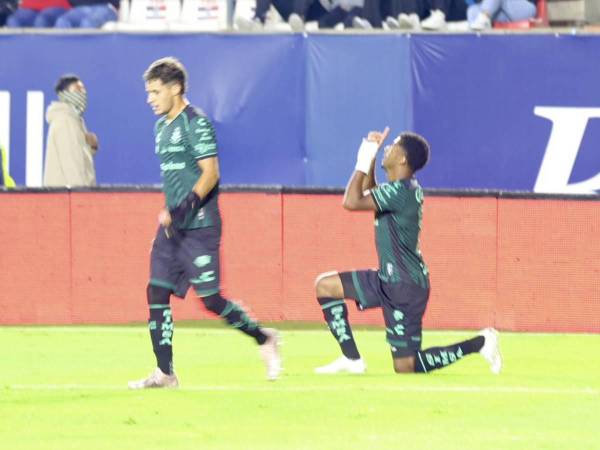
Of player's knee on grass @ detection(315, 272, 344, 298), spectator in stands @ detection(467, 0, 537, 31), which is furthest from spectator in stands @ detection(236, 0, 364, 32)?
player's knee on grass @ detection(315, 272, 344, 298)

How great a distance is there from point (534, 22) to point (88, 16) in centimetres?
453

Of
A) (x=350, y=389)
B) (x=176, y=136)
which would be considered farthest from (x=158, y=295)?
(x=350, y=389)

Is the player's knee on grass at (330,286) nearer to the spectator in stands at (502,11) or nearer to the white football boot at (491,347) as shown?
the white football boot at (491,347)

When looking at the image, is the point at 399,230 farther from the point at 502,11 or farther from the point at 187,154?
the point at 502,11

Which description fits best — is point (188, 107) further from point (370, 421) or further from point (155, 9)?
point (155, 9)

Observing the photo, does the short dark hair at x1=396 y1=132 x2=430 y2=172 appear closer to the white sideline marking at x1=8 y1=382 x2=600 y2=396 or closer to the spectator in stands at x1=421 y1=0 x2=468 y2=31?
the white sideline marking at x1=8 y1=382 x2=600 y2=396

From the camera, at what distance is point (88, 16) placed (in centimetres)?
1862

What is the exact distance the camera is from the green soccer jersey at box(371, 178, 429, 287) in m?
10.8

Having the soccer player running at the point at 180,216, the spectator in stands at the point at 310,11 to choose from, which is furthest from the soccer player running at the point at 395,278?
the spectator in stands at the point at 310,11

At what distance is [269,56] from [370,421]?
921 cm

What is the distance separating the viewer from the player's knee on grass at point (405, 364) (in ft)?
35.6

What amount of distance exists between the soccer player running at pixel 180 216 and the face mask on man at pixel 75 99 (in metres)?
5.94

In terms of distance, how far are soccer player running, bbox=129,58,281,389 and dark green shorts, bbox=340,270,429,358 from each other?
98 centimetres

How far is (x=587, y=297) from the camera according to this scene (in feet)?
47.0
